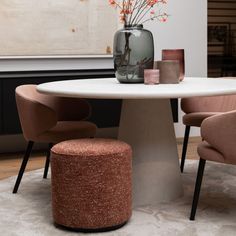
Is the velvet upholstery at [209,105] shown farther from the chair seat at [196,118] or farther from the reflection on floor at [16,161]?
the reflection on floor at [16,161]

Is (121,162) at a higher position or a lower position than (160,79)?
lower

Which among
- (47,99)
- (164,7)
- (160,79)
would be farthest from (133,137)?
(164,7)

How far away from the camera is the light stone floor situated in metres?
2.72

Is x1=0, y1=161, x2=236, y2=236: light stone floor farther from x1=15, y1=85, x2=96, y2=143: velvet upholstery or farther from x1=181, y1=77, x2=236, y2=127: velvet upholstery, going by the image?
x1=181, y1=77, x2=236, y2=127: velvet upholstery

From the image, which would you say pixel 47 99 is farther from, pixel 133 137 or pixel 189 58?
pixel 189 58

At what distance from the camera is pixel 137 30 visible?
322cm

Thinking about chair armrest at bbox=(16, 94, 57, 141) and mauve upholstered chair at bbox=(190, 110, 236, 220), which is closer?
mauve upholstered chair at bbox=(190, 110, 236, 220)

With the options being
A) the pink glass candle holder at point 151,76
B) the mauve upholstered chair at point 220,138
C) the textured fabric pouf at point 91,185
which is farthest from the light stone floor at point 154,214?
the pink glass candle holder at point 151,76

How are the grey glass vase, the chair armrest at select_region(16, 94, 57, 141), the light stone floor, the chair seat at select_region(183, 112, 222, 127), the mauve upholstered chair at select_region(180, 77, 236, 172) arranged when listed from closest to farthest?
the light stone floor → the grey glass vase → the chair armrest at select_region(16, 94, 57, 141) → the chair seat at select_region(183, 112, 222, 127) → the mauve upholstered chair at select_region(180, 77, 236, 172)

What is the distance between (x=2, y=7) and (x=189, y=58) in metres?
2.00

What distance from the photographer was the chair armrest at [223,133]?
2.67 meters

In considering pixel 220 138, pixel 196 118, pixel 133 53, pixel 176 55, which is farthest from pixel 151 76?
pixel 196 118

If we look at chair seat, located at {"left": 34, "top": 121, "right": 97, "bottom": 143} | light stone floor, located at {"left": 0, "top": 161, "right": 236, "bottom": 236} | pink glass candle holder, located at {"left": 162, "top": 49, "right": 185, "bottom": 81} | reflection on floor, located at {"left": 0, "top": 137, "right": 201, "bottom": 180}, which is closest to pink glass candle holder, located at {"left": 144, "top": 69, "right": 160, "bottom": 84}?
pink glass candle holder, located at {"left": 162, "top": 49, "right": 185, "bottom": 81}

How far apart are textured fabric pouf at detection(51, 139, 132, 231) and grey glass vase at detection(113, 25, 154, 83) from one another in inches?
26.0
